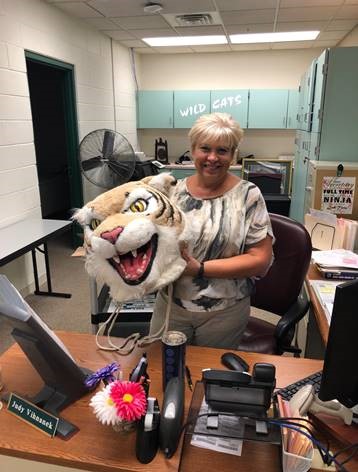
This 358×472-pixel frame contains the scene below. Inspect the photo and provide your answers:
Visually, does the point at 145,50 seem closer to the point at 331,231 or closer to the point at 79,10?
the point at 79,10

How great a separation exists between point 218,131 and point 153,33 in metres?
4.03

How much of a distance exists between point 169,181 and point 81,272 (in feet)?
9.85

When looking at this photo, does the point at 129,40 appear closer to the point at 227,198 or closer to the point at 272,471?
the point at 227,198

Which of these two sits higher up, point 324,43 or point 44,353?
point 324,43

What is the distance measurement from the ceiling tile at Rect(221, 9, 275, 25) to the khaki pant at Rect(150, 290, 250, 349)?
342 cm

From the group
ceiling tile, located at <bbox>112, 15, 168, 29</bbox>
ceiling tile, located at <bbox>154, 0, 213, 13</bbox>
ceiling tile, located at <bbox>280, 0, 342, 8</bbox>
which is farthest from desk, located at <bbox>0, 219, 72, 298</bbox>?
ceiling tile, located at <bbox>280, 0, 342, 8</bbox>

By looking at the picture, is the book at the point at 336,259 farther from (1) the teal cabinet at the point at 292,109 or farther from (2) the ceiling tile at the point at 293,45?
(2) the ceiling tile at the point at 293,45

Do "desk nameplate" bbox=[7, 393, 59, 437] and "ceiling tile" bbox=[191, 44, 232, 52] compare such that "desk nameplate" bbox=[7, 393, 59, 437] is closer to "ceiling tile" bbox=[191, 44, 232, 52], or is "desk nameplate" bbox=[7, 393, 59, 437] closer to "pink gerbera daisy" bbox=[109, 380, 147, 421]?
"pink gerbera daisy" bbox=[109, 380, 147, 421]

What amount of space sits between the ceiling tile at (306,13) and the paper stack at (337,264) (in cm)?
283

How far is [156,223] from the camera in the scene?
0.96m

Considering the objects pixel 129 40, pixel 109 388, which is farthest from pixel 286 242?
pixel 129 40

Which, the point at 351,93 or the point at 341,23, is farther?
the point at 341,23

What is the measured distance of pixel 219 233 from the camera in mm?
1260

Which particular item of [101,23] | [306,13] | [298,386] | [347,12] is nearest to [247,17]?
[306,13]
